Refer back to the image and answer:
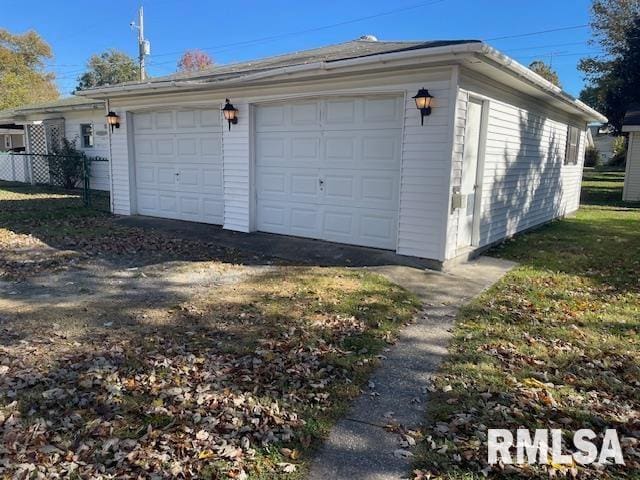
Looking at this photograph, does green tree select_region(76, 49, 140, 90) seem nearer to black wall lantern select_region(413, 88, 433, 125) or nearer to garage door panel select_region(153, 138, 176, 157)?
garage door panel select_region(153, 138, 176, 157)

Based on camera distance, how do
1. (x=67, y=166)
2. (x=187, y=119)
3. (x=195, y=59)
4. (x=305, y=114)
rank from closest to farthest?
1. (x=305, y=114)
2. (x=187, y=119)
3. (x=67, y=166)
4. (x=195, y=59)

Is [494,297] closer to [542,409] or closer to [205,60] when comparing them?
[542,409]

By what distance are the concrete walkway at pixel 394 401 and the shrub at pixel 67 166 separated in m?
14.3

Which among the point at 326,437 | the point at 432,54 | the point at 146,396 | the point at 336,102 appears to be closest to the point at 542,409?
the point at 326,437

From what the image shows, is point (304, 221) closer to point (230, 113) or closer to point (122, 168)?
point (230, 113)

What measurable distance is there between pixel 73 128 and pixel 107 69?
102 ft

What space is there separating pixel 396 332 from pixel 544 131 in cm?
740

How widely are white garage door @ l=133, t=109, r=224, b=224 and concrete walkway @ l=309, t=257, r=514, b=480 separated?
502 centimetres

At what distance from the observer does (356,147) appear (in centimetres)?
716

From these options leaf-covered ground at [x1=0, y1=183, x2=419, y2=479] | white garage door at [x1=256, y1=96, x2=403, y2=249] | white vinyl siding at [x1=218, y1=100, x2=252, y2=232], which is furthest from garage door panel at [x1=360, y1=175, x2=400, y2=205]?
white vinyl siding at [x1=218, y1=100, x2=252, y2=232]

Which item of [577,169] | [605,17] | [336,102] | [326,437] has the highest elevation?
[605,17]

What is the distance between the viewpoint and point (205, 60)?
39.7 metres

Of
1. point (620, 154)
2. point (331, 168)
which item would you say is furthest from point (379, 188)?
point (620, 154)

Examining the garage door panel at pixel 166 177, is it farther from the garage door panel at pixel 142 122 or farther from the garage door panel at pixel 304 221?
the garage door panel at pixel 304 221
